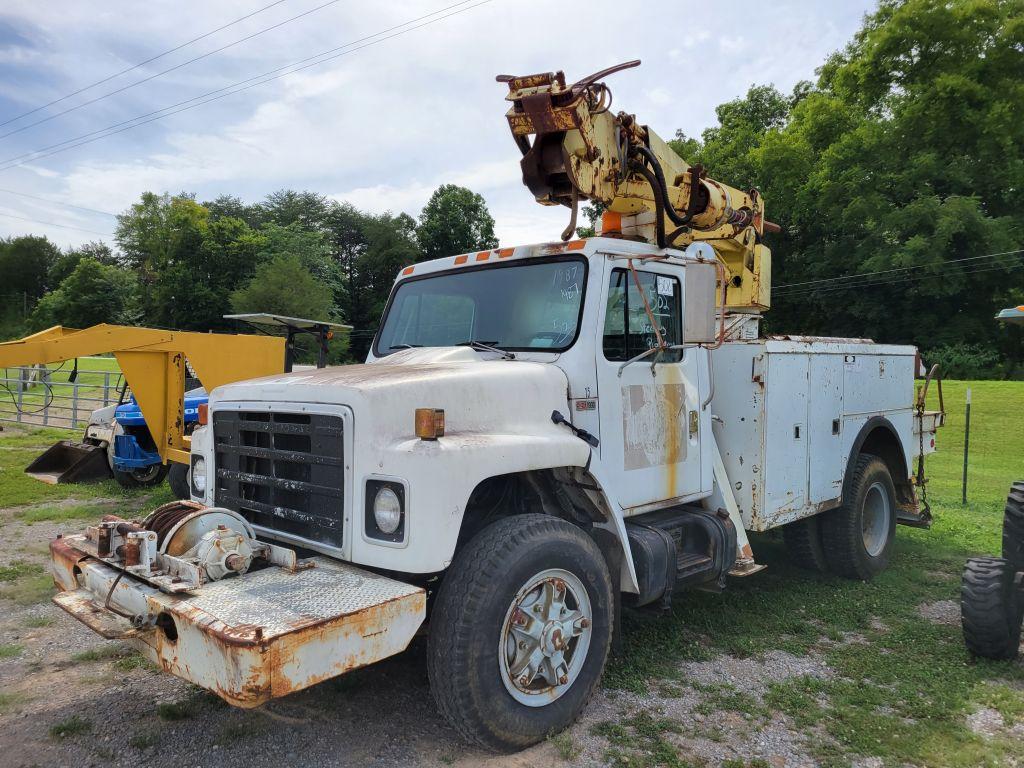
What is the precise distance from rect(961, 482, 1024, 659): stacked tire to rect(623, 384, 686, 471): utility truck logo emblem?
1.96 m

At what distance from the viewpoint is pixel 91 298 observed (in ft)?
185

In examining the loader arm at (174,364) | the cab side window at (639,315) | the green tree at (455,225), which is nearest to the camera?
the cab side window at (639,315)

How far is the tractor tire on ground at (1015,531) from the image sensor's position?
15.9 ft

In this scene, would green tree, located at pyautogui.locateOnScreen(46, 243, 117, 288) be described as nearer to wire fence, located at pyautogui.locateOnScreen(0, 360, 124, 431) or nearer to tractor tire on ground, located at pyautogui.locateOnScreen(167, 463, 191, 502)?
wire fence, located at pyautogui.locateOnScreen(0, 360, 124, 431)

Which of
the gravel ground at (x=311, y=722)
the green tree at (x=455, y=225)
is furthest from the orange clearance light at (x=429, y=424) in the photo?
the green tree at (x=455, y=225)

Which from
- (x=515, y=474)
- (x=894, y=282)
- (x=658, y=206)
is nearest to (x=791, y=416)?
(x=658, y=206)

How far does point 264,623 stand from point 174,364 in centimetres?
661

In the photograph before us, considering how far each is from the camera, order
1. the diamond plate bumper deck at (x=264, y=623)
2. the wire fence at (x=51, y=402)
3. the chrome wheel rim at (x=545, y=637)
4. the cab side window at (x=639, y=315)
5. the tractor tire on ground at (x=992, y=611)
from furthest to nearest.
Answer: the wire fence at (x=51, y=402)
the tractor tire on ground at (x=992, y=611)
the cab side window at (x=639, y=315)
the chrome wheel rim at (x=545, y=637)
the diamond plate bumper deck at (x=264, y=623)

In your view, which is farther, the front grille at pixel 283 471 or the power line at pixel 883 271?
the power line at pixel 883 271

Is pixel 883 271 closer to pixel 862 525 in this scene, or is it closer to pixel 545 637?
pixel 862 525

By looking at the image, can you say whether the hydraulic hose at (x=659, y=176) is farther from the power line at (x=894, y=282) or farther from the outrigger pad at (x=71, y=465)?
the power line at (x=894, y=282)

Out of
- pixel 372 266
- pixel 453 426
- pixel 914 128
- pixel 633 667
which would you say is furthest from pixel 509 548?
pixel 372 266

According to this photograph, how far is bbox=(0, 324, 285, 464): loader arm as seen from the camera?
26.5 feet

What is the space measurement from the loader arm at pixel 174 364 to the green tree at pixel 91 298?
173 feet
